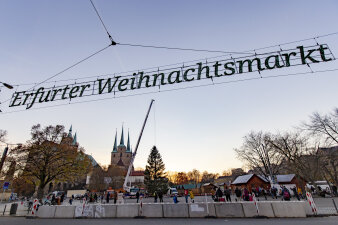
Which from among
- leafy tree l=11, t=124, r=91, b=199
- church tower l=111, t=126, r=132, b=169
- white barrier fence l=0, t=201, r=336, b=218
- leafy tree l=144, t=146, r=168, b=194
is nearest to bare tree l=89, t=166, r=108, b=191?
leafy tree l=144, t=146, r=168, b=194

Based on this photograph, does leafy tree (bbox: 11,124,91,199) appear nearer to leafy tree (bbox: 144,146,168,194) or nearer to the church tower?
leafy tree (bbox: 144,146,168,194)

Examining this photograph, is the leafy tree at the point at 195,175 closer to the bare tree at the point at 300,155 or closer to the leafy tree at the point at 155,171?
the leafy tree at the point at 155,171

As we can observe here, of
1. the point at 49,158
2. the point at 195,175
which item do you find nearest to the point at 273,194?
the point at 49,158

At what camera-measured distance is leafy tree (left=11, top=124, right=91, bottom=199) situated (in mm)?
26000

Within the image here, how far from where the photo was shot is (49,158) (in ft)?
88.6

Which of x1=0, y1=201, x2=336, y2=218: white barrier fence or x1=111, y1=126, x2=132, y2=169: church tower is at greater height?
x1=111, y1=126, x2=132, y2=169: church tower

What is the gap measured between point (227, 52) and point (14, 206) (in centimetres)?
2201

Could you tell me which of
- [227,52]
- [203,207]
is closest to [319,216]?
[203,207]

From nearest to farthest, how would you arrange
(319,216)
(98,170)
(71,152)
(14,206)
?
(319,216) → (14,206) → (71,152) → (98,170)

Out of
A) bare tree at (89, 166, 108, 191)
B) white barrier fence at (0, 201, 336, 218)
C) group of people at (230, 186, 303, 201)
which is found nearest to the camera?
white barrier fence at (0, 201, 336, 218)

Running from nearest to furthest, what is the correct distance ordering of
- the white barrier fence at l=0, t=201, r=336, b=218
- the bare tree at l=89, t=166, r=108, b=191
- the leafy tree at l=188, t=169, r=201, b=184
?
the white barrier fence at l=0, t=201, r=336, b=218, the bare tree at l=89, t=166, r=108, b=191, the leafy tree at l=188, t=169, r=201, b=184

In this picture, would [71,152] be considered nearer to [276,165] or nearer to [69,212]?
[69,212]

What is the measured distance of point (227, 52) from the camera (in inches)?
326

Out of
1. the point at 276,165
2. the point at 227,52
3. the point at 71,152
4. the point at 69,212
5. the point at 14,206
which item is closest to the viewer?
the point at 227,52
